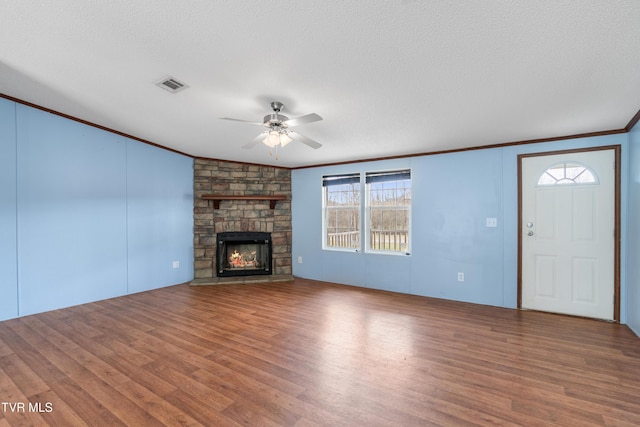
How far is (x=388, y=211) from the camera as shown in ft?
15.7

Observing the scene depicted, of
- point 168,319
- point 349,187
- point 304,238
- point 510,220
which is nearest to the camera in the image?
point 168,319

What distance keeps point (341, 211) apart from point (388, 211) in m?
0.91

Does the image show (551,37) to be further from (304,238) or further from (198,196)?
(198,196)

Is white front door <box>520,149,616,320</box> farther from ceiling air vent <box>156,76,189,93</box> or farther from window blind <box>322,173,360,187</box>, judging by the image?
ceiling air vent <box>156,76,189,93</box>

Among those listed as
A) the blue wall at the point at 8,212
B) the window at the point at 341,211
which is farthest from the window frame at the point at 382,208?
the blue wall at the point at 8,212

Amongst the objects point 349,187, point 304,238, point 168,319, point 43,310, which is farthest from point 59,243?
point 349,187

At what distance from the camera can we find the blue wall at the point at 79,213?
313cm

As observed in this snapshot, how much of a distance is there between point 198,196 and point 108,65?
3232mm

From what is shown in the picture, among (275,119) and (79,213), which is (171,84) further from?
(79,213)

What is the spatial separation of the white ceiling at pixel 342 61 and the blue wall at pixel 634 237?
32cm

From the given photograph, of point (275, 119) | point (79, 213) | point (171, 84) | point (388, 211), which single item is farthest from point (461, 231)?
point (79, 213)

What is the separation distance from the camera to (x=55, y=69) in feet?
7.58

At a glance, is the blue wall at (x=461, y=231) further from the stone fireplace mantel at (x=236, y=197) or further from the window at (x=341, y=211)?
the stone fireplace mantel at (x=236, y=197)

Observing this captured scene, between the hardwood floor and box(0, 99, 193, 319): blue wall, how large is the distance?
436 mm
